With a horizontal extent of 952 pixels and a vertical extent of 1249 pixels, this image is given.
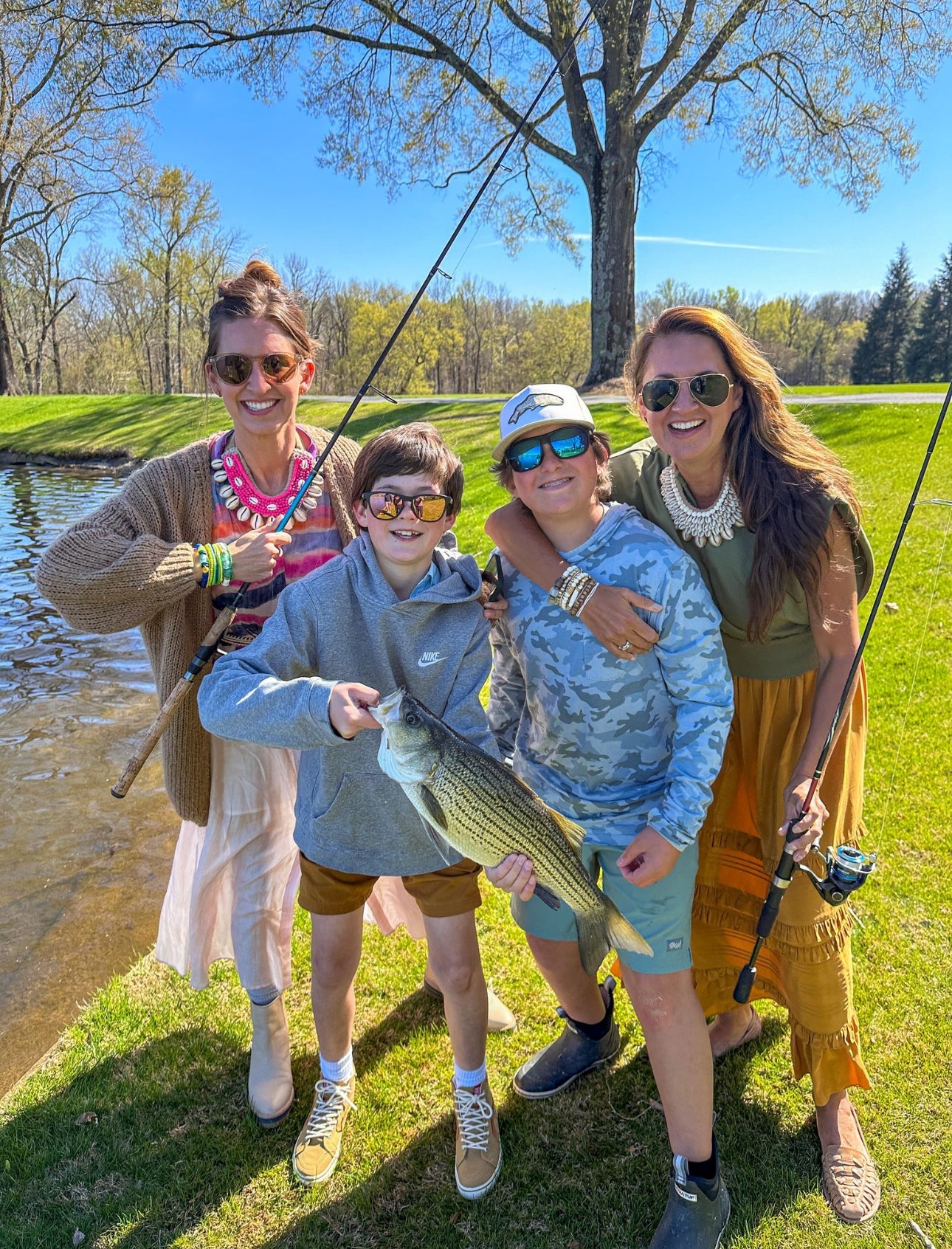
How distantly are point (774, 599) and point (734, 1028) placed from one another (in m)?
2.03

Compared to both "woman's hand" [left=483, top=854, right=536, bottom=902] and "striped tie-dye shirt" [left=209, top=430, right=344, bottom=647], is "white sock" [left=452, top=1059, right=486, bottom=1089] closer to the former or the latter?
"woman's hand" [left=483, top=854, right=536, bottom=902]

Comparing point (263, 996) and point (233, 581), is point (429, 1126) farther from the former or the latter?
point (233, 581)

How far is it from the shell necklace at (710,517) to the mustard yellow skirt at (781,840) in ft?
1.94

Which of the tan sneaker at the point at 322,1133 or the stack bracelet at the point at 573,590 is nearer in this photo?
the stack bracelet at the point at 573,590

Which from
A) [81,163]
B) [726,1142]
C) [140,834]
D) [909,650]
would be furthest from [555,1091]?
[81,163]

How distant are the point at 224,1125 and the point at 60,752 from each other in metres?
4.61

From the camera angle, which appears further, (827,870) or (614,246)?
(614,246)

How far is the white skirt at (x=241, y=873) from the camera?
320cm

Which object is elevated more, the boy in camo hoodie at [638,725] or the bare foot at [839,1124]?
the boy in camo hoodie at [638,725]

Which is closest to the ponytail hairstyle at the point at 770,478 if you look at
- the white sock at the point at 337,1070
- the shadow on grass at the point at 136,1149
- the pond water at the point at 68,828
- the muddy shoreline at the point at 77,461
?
the white sock at the point at 337,1070

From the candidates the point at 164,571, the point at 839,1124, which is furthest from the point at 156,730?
the point at 839,1124

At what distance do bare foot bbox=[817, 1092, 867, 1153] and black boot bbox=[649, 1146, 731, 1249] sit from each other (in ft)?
1.79

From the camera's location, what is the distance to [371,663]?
2.62m

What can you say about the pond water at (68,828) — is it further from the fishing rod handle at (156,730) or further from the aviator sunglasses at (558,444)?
the aviator sunglasses at (558,444)
